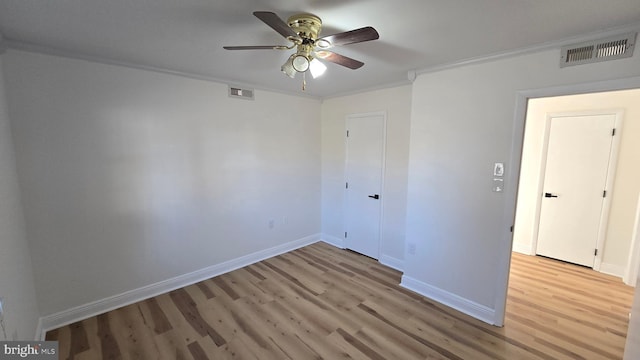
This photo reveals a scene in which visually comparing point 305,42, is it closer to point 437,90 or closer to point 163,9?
point 163,9

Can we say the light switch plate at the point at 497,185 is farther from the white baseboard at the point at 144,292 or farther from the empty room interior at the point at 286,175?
the white baseboard at the point at 144,292

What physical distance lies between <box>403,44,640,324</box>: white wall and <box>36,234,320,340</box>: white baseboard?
2101mm

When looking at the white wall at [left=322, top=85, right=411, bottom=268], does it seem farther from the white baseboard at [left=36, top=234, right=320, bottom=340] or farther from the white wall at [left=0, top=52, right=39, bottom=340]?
the white wall at [left=0, top=52, right=39, bottom=340]

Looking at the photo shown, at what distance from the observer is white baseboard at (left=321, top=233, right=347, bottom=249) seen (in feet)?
13.7

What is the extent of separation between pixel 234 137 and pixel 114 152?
4.07 feet

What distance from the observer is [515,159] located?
2186 millimetres

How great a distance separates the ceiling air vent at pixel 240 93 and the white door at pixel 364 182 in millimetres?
1486

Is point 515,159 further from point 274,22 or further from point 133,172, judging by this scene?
point 133,172

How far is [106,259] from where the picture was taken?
249cm

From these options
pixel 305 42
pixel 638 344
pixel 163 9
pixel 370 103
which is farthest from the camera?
pixel 370 103

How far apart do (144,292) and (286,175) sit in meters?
2.22

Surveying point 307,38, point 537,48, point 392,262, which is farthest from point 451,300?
point 307,38

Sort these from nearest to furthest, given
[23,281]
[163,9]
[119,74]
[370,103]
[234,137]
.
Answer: [163,9] → [23,281] → [119,74] → [234,137] → [370,103]

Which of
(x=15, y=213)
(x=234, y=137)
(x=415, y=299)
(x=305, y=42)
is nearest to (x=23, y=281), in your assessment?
(x=15, y=213)
